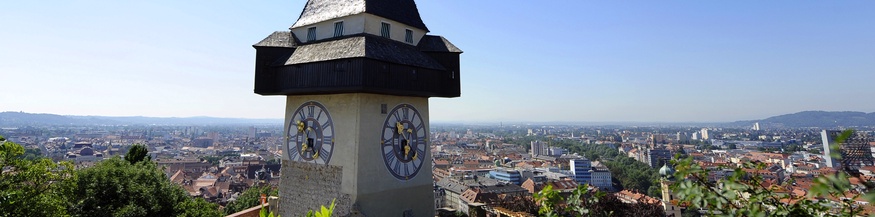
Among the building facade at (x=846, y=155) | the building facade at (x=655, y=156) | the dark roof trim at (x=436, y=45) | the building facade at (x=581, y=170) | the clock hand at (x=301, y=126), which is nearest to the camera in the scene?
the building facade at (x=846, y=155)

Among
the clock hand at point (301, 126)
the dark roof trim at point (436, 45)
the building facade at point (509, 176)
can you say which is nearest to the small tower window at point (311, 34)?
the clock hand at point (301, 126)

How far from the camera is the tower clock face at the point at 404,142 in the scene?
23.2 ft

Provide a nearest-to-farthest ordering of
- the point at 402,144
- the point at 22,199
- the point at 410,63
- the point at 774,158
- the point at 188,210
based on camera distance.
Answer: the point at 22,199 < the point at 410,63 < the point at 402,144 < the point at 188,210 < the point at 774,158

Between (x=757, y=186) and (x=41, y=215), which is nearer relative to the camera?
(x=757, y=186)

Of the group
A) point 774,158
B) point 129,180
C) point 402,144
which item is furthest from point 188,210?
point 774,158

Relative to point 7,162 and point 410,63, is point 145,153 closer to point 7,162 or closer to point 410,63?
point 7,162

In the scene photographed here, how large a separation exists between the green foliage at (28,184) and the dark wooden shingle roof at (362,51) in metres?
3.97

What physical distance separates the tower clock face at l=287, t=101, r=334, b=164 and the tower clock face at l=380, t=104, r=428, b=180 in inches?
38.9

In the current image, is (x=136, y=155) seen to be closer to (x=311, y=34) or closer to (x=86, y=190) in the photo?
(x=86, y=190)

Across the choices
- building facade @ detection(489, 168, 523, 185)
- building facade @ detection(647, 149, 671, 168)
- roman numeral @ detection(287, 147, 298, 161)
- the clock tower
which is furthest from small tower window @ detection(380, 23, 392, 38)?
building facade @ detection(647, 149, 671, 168)

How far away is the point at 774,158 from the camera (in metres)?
76.9

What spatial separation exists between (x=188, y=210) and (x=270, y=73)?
4064 mm

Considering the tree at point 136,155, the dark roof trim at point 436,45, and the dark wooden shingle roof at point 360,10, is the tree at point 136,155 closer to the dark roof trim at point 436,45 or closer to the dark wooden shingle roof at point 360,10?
the dark wooden shingle roof at point 360,10

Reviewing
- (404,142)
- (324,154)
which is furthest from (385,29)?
(324,154)
